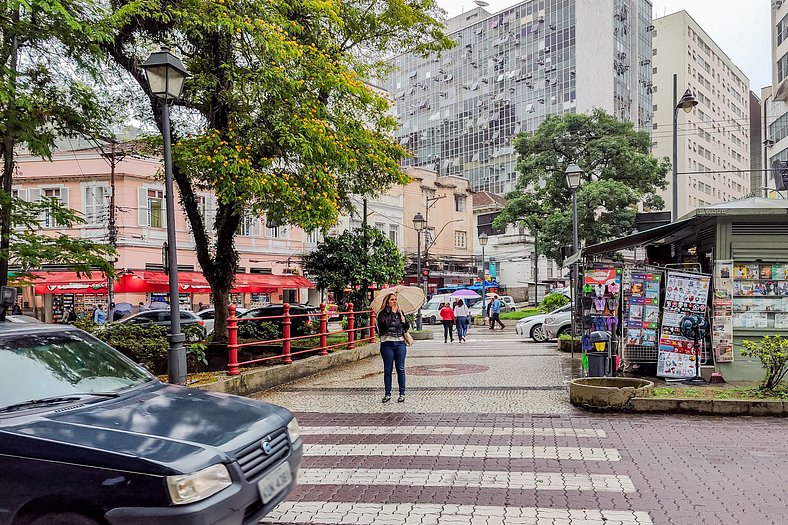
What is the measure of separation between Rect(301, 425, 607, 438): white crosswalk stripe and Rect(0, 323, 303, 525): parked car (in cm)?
332

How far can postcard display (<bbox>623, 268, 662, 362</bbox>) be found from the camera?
36.4ft

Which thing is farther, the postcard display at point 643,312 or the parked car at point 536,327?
the parked car at point 536,327

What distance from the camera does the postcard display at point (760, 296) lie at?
35.1ft

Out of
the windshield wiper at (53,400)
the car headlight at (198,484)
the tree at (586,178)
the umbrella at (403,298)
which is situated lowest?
the car headlight at (198,484)

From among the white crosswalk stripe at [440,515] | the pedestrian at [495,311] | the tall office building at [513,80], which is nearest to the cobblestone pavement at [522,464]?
the white crosswalk stripe at [440,515]

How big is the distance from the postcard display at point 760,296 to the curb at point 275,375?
25.8ft

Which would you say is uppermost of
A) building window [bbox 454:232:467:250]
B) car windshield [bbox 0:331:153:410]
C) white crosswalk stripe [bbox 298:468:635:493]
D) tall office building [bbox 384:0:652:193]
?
tall office building [bbox 384:0:652:193]

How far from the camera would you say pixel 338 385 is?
1202cm

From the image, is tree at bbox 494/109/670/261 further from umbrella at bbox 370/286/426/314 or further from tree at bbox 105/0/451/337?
umbrella at bbox 370/286/426/314

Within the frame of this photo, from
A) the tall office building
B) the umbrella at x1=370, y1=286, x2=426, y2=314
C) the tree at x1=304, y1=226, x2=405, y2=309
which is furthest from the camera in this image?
the tall office building

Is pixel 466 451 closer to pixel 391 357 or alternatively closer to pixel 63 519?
pixel 391 357

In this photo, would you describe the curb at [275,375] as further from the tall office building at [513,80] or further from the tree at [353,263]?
the tall office building at [513,80]

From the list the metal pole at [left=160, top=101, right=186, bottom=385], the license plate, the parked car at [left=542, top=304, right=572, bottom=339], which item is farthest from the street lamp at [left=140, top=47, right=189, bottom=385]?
the parked car at [left=542, top=304, right=572, bottom=339]

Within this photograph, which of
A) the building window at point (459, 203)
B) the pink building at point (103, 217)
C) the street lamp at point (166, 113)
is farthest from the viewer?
the building window at point (459, 203)
